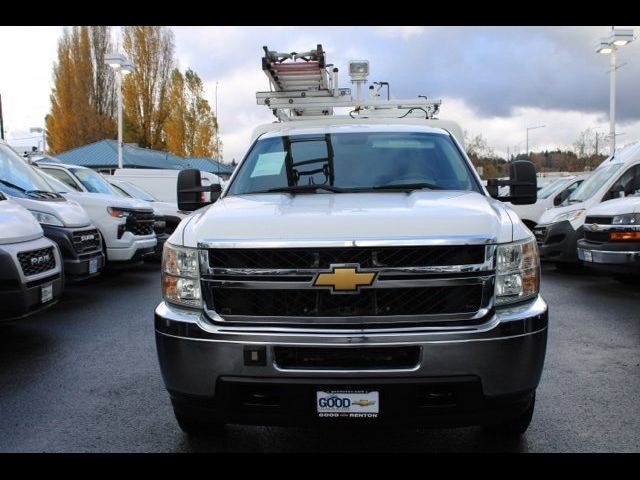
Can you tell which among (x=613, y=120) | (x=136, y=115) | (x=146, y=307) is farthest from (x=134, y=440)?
(x=136, y=115)

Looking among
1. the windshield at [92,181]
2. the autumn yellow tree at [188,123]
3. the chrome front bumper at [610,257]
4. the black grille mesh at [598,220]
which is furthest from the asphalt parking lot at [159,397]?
the autumn yellow tree at [188,123]

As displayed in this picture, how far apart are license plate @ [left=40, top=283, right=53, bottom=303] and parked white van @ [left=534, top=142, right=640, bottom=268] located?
301 inches

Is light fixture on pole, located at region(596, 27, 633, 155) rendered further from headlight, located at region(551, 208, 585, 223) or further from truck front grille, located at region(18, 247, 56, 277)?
truck front grille, located at region(18, 247, 56, 277)

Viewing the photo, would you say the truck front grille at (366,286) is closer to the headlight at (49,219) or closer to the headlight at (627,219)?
the headlight at (49,219)

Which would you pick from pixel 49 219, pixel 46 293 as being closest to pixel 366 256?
pixel 46 293

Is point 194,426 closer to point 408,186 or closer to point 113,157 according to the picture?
point 408,186

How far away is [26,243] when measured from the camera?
5.77m

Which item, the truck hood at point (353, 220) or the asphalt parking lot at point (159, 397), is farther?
the asphalt parking lot at point (159, 397)

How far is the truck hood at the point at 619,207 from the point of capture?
8.23 m

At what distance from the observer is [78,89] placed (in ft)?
160

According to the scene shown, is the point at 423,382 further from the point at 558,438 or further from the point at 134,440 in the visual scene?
the point at 134,440

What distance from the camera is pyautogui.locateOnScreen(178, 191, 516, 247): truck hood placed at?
2998 millimetres

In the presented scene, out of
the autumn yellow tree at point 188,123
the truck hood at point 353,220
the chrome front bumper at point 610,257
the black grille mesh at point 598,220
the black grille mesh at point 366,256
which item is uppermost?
the autumn yellow tree at point 188,123

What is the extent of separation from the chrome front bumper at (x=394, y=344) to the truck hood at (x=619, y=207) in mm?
6012
